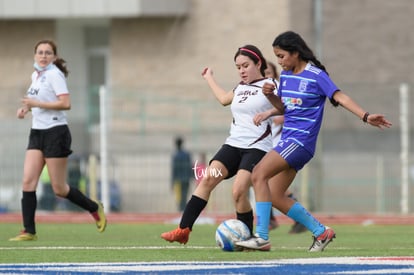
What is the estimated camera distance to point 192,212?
502 inches

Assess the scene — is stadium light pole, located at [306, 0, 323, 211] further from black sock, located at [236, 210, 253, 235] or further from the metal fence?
black sock, located at [236, 210, 253, 235]

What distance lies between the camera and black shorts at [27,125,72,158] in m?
14.9

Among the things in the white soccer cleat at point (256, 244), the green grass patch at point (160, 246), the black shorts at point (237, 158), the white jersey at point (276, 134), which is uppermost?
the white jersey at point (276, 134)

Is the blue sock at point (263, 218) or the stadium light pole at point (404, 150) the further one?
the stadium light pole at point (404, 150)

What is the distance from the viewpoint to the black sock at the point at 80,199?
15625mm

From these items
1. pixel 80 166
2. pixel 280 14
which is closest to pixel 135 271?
pixel 80 166

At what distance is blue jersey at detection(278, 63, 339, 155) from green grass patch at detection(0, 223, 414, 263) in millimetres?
1050

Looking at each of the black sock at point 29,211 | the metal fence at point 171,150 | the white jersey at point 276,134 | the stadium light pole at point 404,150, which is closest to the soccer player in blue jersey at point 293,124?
the black sock at point 29,211

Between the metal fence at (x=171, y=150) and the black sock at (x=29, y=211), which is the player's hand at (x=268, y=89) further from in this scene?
the metal fence at (x=171, y=150)

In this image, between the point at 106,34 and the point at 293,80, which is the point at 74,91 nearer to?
the point at 106,34

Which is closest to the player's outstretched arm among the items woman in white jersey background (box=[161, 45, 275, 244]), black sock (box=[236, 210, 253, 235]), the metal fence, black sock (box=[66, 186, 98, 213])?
woman in white jersey background (box=[161, 45, 275, 244])

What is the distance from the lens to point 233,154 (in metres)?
12.9

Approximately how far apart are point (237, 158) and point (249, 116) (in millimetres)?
419

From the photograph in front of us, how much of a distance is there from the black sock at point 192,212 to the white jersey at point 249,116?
25.1 inches
